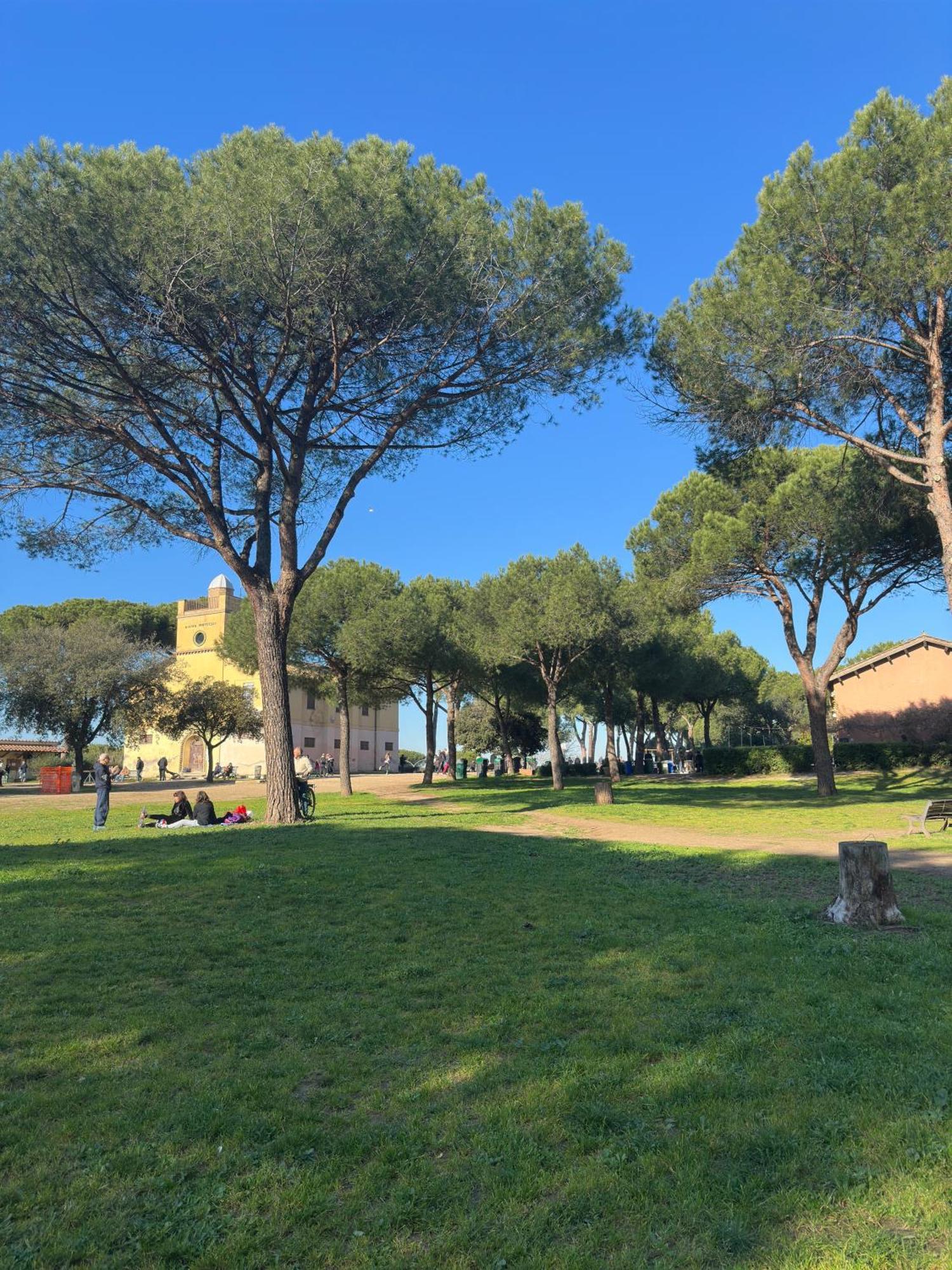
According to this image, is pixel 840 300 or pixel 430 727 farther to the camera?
pixel 430 727

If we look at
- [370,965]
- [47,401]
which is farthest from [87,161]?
[370,965]

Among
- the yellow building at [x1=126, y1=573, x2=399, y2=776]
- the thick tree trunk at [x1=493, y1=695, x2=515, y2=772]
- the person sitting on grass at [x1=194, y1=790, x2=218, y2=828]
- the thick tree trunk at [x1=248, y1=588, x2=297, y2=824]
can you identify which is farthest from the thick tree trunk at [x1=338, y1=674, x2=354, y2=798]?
the yellow building at [x1=126, y1=573, x2=399, y2=776]

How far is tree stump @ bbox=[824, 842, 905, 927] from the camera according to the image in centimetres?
650

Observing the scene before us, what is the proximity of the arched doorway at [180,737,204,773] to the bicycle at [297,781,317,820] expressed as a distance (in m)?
45.4

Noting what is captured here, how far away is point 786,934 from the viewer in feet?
20.3

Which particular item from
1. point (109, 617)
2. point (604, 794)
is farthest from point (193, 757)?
point (604, 794)

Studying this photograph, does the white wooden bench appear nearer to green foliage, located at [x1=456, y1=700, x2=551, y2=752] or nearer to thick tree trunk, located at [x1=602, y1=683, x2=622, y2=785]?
thick tree trunk, located at [x1=602, y1=683, x2=622, y2=785]

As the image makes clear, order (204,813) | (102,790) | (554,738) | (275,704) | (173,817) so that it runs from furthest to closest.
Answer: (554,738) < (173,817) < (204,813) < (275,704) < (102,790)

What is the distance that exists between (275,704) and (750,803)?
12696 mm

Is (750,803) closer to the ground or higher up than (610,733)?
closer to the ground

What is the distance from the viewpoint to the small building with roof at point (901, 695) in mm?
35531

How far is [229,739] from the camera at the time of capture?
195ft

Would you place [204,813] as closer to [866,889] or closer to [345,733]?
[866,889]

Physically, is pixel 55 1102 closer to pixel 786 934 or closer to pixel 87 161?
pixel 786 934
